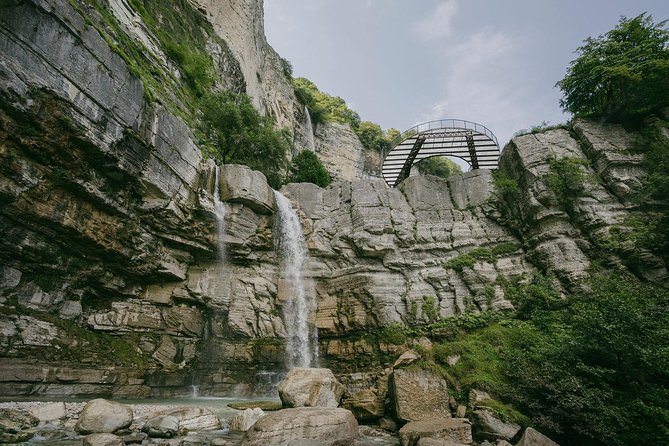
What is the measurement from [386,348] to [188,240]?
9.72 meters

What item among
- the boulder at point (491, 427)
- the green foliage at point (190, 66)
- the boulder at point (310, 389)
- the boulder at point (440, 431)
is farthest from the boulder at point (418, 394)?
the green foliage at point (190, 66)

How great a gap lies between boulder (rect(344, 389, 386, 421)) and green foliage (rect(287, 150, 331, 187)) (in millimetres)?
18548

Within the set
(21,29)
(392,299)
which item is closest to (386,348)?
(392,299)

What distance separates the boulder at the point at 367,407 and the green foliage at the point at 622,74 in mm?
17971

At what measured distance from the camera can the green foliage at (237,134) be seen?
19.9 m

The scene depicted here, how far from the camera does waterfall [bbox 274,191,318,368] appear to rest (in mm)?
16203

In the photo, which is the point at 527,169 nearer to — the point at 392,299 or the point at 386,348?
the point at 392,299

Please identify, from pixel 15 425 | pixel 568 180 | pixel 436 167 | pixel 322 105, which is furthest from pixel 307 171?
pixel 436 167

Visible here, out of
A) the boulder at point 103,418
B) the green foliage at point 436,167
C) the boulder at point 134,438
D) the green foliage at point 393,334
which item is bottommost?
the boulder at point 134,438

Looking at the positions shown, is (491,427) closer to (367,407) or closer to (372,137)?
(367,407)

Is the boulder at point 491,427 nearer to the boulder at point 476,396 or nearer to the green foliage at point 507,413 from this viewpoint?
the green foliage at point 507,413

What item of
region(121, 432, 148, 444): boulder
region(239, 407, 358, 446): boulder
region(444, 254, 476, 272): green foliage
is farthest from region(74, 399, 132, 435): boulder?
region(444, 254, 476, 272): green foliage

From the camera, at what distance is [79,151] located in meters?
10.8

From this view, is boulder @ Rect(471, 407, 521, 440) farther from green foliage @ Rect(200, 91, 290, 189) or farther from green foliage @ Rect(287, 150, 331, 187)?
green foliage @ Rect(287, 150, 331, 187)
